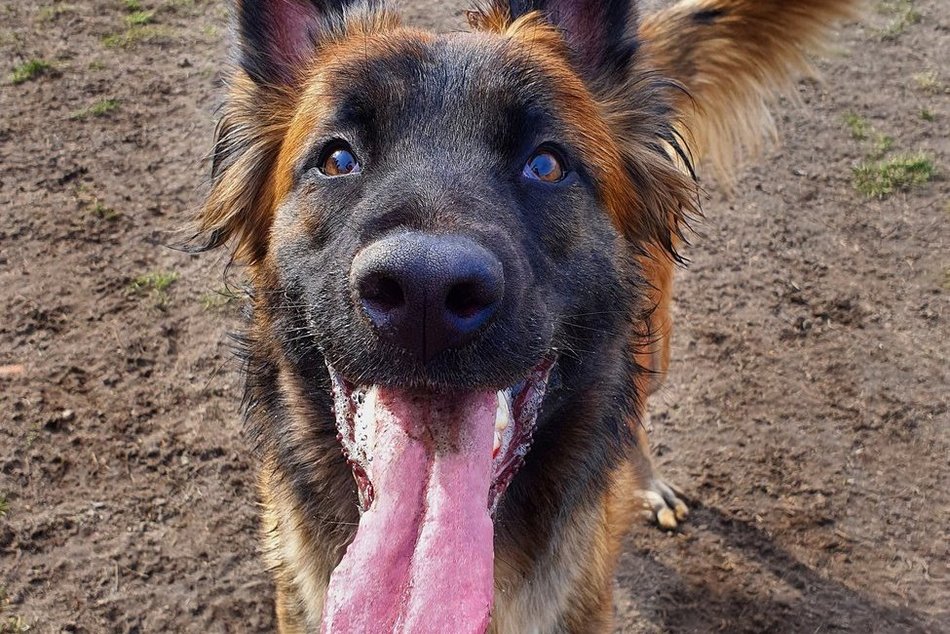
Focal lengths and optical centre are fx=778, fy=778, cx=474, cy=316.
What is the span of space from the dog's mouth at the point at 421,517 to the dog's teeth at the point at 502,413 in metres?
0.02

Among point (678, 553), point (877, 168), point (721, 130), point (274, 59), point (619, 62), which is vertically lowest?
point (678, 553)

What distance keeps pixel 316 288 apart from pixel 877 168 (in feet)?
17.2

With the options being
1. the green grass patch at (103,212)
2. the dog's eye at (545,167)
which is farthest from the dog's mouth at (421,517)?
the green grass patch at (103,212)

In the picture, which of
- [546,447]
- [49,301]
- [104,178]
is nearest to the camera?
[546,447]

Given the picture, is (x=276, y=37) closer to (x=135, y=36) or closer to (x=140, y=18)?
(x=135, y=36)

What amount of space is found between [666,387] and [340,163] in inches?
113

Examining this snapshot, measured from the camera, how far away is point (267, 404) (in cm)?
276

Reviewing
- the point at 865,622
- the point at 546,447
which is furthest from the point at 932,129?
the point at 546,447

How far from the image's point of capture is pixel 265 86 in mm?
2814

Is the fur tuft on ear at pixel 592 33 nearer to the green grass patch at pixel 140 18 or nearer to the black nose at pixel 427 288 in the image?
the black nose at pixel 427 288

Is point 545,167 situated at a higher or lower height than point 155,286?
higher

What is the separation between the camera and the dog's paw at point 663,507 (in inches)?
156

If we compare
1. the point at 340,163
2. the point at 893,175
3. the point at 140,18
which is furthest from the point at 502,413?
the point at 140,18

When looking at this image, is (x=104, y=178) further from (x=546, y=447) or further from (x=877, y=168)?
(x=877, y=168)
